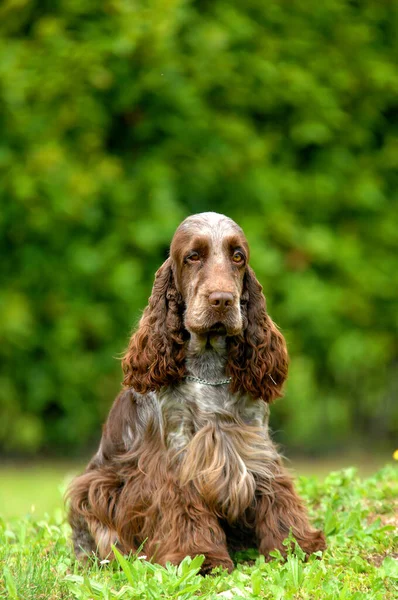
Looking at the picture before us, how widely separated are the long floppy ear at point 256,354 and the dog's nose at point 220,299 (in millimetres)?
365

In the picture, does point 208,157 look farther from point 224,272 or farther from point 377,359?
point 224,272

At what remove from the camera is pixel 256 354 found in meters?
4.67

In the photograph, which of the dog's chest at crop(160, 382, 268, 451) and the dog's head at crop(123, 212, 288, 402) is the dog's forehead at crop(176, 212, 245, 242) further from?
the dog's chest at crop(160, 382, 268, 451)

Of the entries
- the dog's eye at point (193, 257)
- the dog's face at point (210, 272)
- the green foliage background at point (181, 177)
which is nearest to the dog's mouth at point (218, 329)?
the dog's face at point (210, 272)

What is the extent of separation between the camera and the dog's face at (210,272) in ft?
14.2

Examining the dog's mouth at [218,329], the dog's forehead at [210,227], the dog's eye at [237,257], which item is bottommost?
the dog's mouth at [218,329]

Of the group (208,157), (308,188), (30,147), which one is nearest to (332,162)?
(308,188)

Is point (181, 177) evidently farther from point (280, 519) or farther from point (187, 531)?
point (187, 531)

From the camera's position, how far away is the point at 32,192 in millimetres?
8688

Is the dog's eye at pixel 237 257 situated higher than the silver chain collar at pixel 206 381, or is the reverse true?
the dog's eye at pixel 237 257

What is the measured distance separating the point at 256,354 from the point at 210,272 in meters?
0.49

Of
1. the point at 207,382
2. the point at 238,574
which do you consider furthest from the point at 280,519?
the point at 207,382

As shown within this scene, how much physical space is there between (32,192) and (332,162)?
A: 277 centimetres

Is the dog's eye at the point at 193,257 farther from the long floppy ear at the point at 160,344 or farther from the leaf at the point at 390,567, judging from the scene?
the leaf at the point at 390,567
